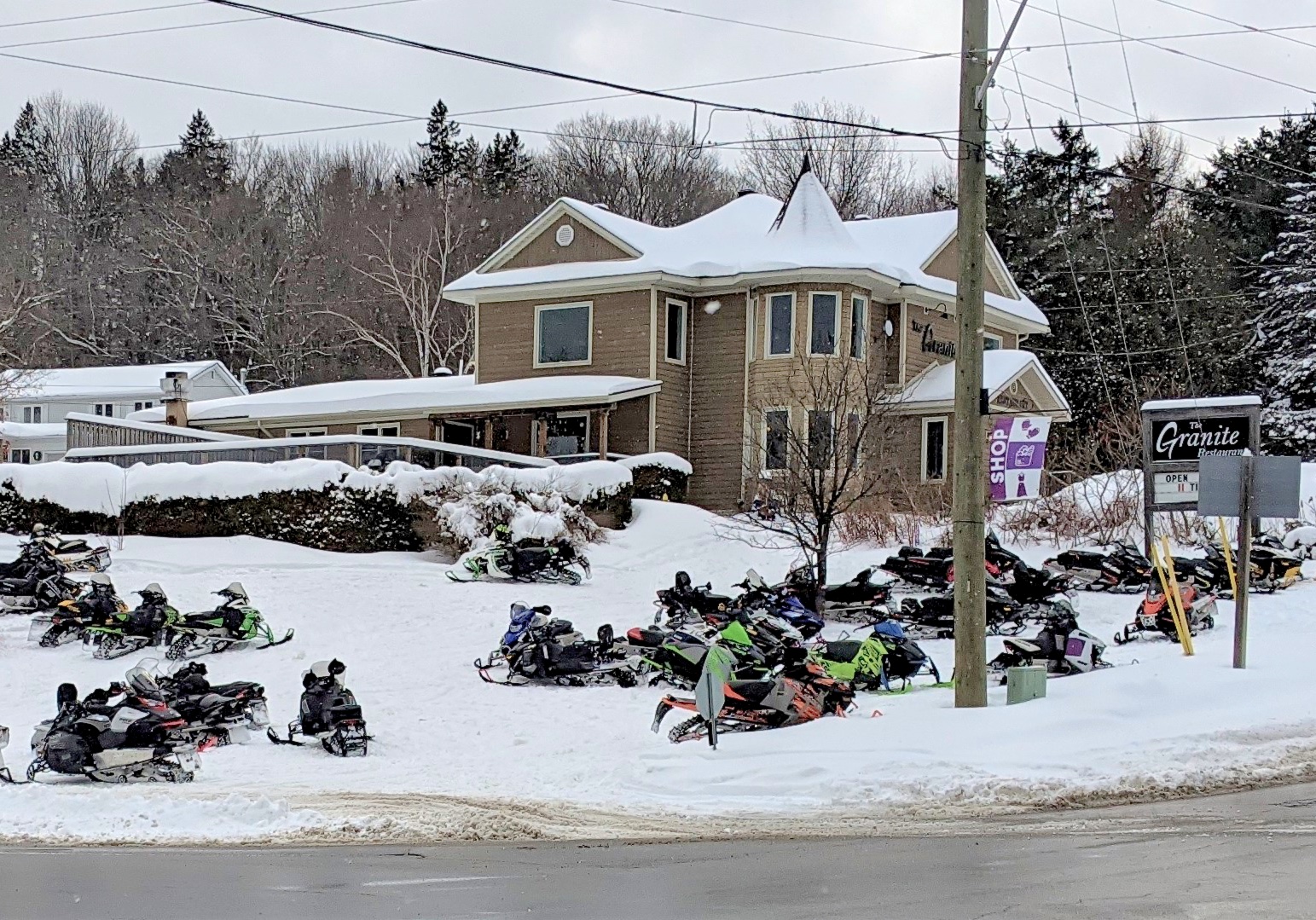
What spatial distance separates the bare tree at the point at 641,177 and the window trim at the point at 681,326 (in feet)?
87.7

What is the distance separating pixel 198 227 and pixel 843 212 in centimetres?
2820

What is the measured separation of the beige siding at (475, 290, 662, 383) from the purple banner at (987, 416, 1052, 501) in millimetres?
13754

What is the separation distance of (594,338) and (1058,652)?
2049 cm

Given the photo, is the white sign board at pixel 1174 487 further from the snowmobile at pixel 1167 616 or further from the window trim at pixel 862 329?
the window trim at pixel 862 329

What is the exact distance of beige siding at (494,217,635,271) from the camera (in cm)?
3719

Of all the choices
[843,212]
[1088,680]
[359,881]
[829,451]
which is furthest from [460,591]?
[843,212]

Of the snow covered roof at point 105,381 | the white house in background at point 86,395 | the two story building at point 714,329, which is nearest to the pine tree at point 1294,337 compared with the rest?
the two story building at point 714,329

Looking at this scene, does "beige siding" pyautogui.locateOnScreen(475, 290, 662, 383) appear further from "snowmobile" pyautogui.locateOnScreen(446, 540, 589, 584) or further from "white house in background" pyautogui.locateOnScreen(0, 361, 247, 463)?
"white house in background" pyautogui.locateOnScreen(0, 361, 247, 463)

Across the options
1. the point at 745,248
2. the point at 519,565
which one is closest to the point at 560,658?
the point at 519,565

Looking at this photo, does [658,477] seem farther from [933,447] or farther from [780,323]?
[933,447]

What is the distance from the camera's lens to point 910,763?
13258 millimetres

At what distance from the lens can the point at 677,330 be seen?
120 ft

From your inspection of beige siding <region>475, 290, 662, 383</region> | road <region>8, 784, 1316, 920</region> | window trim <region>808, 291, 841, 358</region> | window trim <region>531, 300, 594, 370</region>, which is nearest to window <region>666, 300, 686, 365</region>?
beige siding <region>475, 290, 662, 383</region>

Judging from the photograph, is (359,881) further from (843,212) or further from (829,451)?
(843,212)
